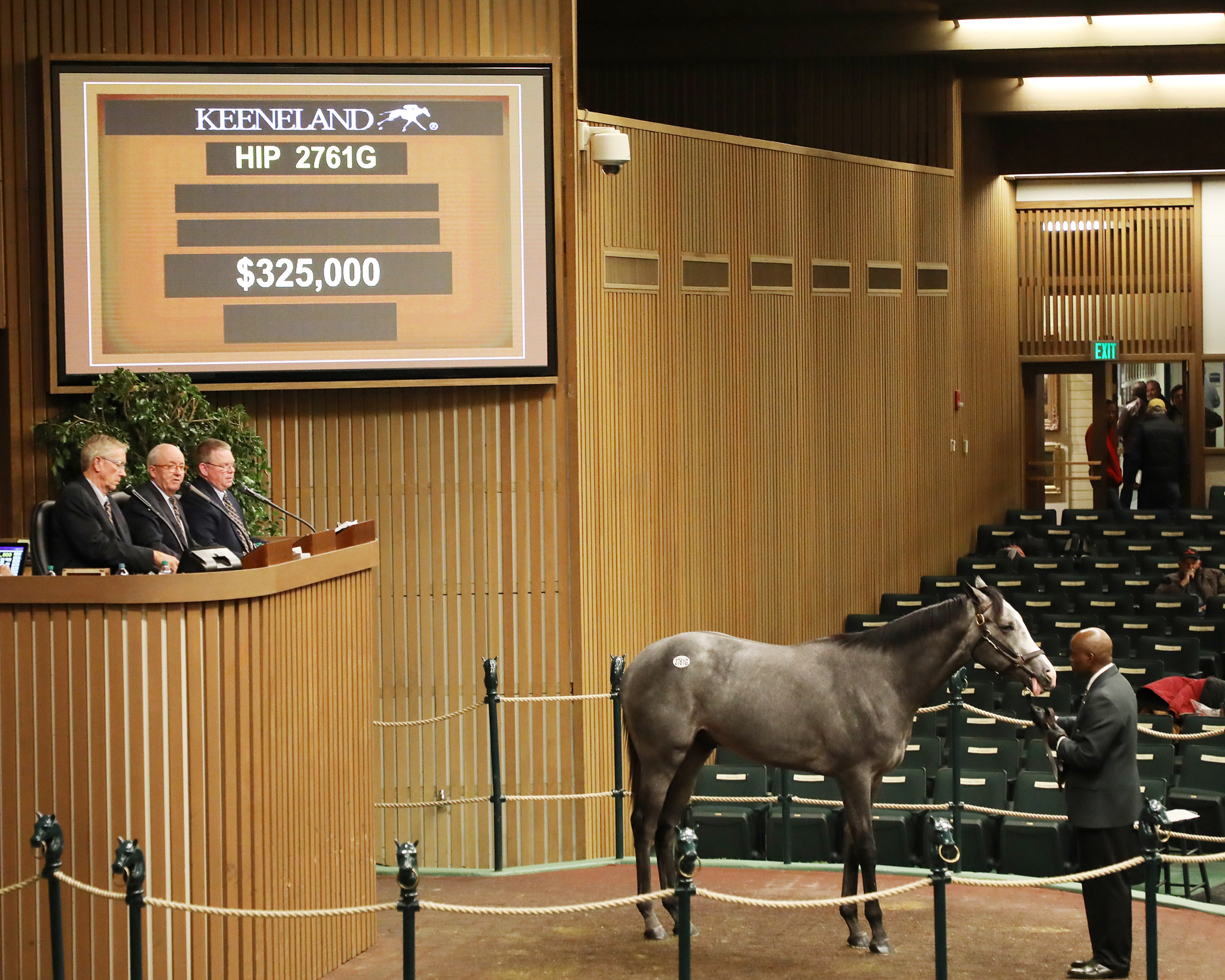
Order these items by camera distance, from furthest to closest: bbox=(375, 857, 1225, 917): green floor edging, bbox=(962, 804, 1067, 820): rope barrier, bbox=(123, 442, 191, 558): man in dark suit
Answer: bbox=(962, 804, 1067, 820): rope barrier
bbox=(375, 857, 1225, 917): green floor edging
bbox=(123, 442, 191, 558): man in dark suit

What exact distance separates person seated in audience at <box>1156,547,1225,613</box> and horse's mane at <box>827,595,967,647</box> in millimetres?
7221

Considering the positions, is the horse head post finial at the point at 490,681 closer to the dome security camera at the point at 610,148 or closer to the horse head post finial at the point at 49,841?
the horse head post finial at the point at 49,841

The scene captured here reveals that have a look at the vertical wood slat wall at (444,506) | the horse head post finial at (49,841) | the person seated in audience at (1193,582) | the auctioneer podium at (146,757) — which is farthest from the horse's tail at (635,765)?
the person seated in audience at (1193,582)

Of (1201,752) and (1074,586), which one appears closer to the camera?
(1201,752)

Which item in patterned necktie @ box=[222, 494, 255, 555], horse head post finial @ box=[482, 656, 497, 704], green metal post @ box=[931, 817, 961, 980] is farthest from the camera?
horse head post finial @ box=[482, 656, 497, 704]

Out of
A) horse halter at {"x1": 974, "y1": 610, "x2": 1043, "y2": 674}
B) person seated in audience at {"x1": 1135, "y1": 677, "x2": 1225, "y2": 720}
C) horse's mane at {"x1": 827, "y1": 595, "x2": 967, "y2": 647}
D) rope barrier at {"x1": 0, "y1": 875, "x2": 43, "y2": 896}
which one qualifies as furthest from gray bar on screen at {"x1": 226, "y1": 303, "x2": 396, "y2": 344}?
person seated in audience at {"x1": 1135, "y1": 677, "x2": 1225, "y2": 720}

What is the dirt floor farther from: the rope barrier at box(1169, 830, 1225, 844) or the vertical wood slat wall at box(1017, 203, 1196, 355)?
the vertical wood slat wall at box(1017, 203, 1196, 355)

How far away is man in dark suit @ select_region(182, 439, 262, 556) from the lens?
22.0ft

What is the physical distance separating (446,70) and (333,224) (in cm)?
112

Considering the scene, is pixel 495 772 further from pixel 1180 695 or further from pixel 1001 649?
pixel 1180 695

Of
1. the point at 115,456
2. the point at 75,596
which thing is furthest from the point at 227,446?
the point at 75,596

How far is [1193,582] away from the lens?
13047 mm

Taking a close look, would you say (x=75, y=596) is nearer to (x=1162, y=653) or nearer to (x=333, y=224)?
(x=333, y=224)

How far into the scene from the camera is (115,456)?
588 cm
